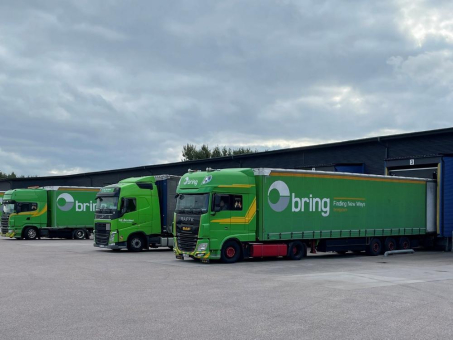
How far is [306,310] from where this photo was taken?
10.4 meters

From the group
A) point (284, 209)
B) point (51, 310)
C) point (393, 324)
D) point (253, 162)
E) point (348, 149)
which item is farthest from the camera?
point (253, 162)

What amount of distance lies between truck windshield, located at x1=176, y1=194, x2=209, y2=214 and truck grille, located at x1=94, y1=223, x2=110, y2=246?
6.20m

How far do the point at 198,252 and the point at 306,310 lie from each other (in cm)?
980

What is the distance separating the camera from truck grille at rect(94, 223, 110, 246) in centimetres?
2602

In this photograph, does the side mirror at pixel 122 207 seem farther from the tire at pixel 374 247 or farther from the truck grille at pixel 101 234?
the tire at pixel 374 247

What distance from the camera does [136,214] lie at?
85.8 ft

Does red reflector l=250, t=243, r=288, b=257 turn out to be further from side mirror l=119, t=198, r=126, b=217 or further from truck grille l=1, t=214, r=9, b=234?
truck grille l=1, t=214, r=9, b=234

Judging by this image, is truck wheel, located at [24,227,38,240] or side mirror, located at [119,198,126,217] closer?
side mirror, located at [119,198,126,217]

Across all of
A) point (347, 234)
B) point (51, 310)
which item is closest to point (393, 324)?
point (51, 310)

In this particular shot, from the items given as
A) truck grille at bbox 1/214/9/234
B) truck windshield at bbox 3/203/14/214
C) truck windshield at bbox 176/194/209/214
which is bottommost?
truck grille at bbox 1/214/9/234

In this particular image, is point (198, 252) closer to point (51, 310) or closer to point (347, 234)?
point (347, 234)

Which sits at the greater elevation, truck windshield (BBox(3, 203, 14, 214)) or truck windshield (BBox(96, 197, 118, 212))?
truck windshield (BBox(96, 197, 118, 212))

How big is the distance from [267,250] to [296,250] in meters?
1.70

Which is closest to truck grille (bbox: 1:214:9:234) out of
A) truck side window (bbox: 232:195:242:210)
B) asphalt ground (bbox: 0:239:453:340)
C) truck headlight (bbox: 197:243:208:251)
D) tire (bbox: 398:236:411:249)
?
asphalt ground (bbox: 0:239:453:340)
